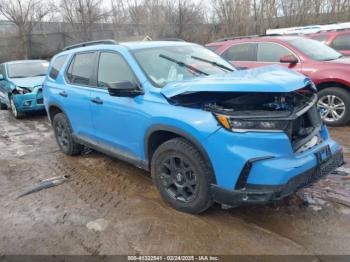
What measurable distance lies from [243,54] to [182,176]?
5.00 meters

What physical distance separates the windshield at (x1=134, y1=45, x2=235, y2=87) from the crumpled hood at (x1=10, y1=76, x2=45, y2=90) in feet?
19.7

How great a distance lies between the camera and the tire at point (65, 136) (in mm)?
5703

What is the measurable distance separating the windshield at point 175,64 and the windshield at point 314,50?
3.03 metres

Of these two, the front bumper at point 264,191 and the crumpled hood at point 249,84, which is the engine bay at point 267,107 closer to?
the crumpled hood at point 249,84

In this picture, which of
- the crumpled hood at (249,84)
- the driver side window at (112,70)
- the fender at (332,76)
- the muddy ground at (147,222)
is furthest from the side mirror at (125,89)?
the fender at (332,76)

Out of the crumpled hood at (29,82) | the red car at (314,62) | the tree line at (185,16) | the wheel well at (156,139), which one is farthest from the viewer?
the tree line at (185,16)

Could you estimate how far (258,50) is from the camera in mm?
7684

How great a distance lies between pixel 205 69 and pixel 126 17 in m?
32.4

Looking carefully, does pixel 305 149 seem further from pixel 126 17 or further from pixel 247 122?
pixel 126 17

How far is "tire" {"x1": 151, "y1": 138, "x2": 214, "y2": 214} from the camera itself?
339cm

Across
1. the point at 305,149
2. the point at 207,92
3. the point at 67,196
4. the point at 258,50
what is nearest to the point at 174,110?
the point at 207,92

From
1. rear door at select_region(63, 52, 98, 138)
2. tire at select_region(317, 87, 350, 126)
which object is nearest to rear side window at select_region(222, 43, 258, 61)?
tire at select_region(317, 87, 350, 126)

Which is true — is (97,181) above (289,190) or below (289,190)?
below

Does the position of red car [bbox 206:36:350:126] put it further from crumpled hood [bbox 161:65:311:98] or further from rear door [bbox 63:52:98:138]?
crumpled hood [bbox 161:65:311:98]
